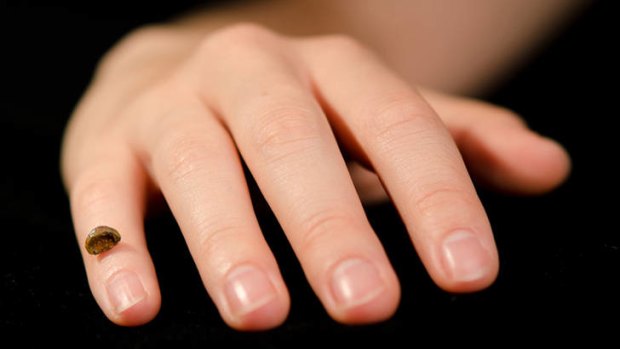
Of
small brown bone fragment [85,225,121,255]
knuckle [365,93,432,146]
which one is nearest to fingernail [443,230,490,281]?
knuckle [365,93,432,146]

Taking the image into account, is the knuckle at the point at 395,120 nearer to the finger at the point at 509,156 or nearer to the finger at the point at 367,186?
the finger at the point at 509,156

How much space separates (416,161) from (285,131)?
0.22 metres

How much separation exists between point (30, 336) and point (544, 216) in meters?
0.91

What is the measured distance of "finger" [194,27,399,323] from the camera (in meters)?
0.72

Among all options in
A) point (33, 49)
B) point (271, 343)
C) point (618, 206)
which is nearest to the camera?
point (271, 343)

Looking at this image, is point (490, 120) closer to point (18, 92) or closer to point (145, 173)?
point (145, 173)

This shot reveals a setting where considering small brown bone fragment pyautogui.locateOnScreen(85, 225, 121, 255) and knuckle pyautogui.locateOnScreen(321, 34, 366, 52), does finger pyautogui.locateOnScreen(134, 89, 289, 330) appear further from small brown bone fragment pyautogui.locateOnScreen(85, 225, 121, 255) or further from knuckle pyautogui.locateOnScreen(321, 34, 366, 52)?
knuckle pyautogui.locateOnScreen(321, 34, 366, 52)

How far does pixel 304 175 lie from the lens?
0.83 metres

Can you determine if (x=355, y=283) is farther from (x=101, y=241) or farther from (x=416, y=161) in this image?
(x=101, y=241)

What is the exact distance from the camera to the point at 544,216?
102cm

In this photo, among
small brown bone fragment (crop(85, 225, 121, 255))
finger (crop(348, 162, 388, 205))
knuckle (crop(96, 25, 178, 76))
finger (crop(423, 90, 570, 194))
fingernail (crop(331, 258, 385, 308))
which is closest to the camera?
fingernail (crop(331, 258, 385, 308))

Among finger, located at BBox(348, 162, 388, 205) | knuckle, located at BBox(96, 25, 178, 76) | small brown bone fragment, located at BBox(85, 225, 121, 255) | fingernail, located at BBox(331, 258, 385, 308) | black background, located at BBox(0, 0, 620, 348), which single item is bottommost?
finger, located at BBox(348, 162, 388, 205)

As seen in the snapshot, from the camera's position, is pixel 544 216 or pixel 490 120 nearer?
pixel 544 216

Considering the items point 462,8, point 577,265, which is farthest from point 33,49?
point 577,265
